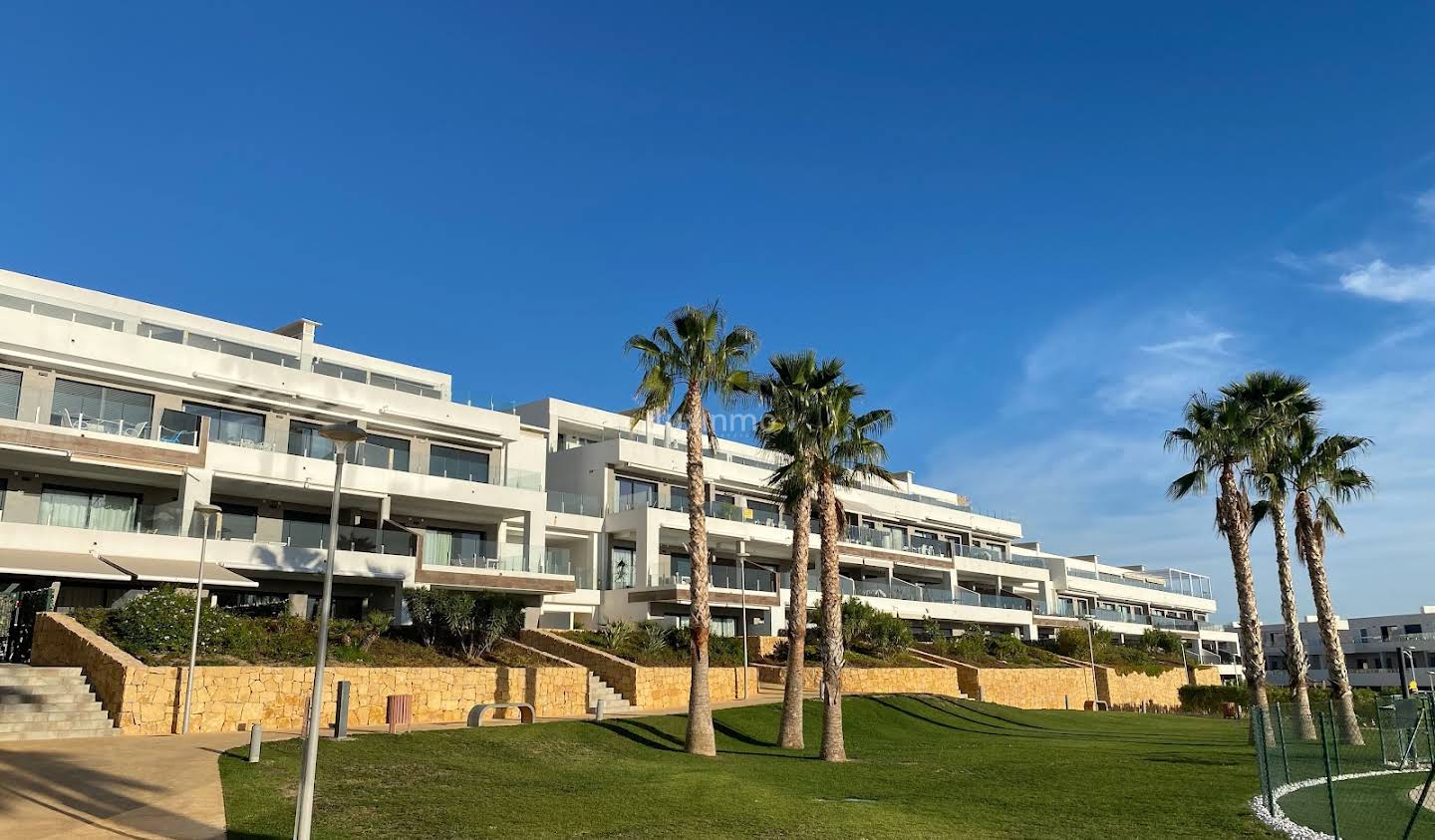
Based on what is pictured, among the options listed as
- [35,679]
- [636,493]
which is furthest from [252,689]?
[636,493]

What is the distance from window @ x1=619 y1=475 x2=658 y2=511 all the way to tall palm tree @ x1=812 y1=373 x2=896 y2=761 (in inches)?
764

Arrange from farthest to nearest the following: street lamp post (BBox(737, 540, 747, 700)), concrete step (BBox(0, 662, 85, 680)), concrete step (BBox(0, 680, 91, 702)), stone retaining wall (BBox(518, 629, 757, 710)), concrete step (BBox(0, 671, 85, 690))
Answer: street lamp post (BBox(737, 540, 747, 700))
stone retaining wall (BBox(518, 629, 757, 710))
concrete step (BBox(0, 662, 85, 680))
concrete step (BBox(0, 671, 85, 690))
concrete step (BBox(0, 680, 91, 702))

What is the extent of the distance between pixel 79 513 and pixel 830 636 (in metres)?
21.6

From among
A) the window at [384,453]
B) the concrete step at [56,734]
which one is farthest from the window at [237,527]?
the concrete step at [56,734]

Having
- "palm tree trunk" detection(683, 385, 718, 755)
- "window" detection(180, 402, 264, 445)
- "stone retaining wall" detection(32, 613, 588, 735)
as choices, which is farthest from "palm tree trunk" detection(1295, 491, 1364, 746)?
"window" detection(180, 402, 264, 445)

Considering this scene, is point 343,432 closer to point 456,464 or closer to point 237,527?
point 237,527

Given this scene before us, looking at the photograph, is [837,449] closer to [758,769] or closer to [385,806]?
[758,769]

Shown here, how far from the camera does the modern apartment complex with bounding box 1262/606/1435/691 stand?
10188cm

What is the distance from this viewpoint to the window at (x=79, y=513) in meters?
30.1

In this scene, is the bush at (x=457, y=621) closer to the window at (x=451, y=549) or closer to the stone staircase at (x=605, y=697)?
the stone staircase at (x=605, y=697)

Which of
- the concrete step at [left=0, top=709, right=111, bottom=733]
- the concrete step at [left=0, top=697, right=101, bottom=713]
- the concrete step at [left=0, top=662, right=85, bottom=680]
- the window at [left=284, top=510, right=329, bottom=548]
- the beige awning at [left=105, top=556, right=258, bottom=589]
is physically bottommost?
the concrete step at [left=0, top=709, right=111, bottom=733]

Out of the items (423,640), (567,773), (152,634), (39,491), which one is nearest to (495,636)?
(423,640)

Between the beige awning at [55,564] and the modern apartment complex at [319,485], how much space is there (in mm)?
94

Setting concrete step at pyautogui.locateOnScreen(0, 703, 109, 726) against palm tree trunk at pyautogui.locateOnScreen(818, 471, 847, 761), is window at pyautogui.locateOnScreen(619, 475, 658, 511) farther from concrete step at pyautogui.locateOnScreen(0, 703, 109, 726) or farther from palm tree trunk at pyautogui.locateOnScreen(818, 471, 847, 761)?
concrete step at pyautogui.locateOnScreen(0, 703, 109, 726)
